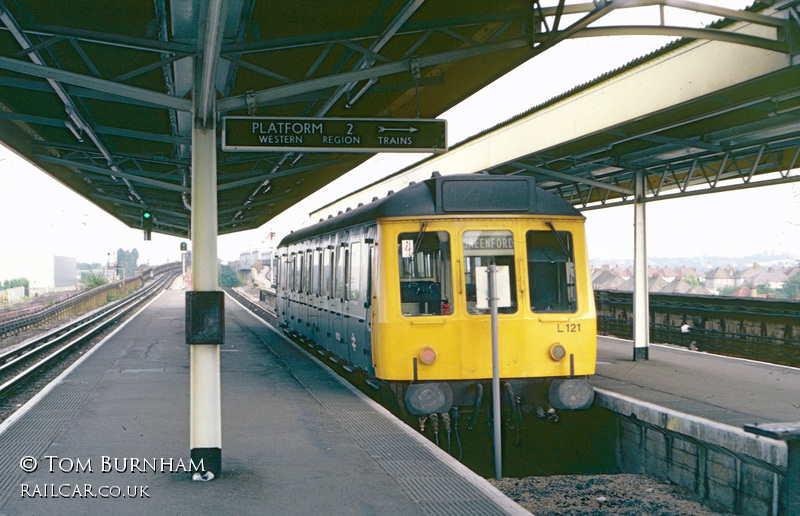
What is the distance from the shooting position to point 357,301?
372 inches

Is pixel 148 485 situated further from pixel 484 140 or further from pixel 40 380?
pixel 484 140

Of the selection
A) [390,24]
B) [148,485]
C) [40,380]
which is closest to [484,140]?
[390,24]

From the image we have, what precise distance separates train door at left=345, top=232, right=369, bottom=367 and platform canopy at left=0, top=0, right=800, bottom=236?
191 cm

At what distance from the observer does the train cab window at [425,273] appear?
26.1 ft

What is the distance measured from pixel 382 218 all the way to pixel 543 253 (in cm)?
190

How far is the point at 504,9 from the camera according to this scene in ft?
24.3

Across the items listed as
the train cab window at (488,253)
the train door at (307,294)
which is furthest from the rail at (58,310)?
the train cab window at (488,253)

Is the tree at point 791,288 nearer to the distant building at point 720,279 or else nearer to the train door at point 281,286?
the distant building at point 720,279

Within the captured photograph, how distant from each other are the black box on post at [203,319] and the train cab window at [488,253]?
3.28 m

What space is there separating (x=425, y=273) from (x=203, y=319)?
3.19 meters

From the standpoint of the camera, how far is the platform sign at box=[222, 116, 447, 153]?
6535mm

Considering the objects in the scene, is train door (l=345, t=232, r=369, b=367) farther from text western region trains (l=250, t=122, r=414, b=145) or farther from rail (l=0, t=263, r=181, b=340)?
rail (l=0, t=263, r=181, b=340)

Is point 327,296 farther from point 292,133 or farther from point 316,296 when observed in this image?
point 292,133

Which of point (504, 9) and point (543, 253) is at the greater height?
point (504, 9)
